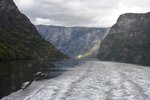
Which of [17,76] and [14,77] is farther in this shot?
[17,76]

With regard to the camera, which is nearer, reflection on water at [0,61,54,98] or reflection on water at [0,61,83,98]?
reflection on water at [0,61,54,98]

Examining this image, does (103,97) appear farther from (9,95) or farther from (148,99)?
(9,95)

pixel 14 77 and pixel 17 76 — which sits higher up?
pixel 14 77

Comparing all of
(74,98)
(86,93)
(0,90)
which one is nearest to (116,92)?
(86,93)

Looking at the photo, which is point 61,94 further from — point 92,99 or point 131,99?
point 131,99

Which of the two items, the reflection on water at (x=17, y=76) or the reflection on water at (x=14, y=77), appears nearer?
the reflection on water at (x=14, y=77)

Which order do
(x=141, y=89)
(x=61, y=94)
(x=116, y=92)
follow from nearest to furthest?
(x=61, y=94)
(x=116, y=92)
(x=141, y=89)

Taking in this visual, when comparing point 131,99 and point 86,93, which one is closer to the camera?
point 131,99

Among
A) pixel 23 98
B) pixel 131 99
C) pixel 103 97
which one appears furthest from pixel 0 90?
pixel 131 99

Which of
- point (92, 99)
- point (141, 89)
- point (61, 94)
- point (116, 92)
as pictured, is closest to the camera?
point (92, 99)
